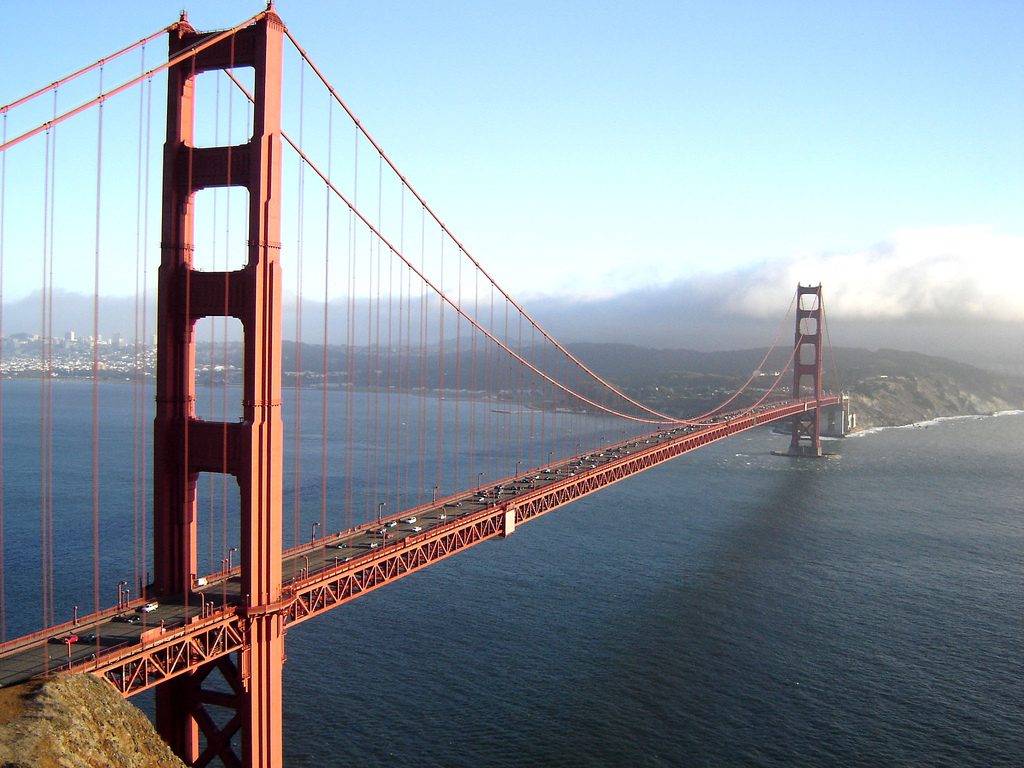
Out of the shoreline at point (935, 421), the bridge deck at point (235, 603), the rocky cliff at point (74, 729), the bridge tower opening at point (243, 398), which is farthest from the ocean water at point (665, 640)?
the shoreline at point (935, 421)

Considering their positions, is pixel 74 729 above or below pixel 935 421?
above

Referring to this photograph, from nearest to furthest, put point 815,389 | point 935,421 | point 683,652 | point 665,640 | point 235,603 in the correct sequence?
point 235,603 → point 683,652 → point 665,640 → point 815,389 → point 935,421

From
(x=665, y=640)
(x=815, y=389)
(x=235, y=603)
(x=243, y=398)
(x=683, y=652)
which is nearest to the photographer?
(x=243, y=398)

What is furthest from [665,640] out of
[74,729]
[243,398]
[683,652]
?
[74,729]

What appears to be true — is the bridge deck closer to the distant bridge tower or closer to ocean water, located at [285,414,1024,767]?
ocean water, located at [285,414,1024,767]

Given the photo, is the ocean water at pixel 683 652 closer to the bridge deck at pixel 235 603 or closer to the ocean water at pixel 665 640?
the ocean water at pixel 665 640

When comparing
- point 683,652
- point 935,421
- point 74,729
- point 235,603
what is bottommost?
point 683,652

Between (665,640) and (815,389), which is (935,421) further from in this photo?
(665,640)
